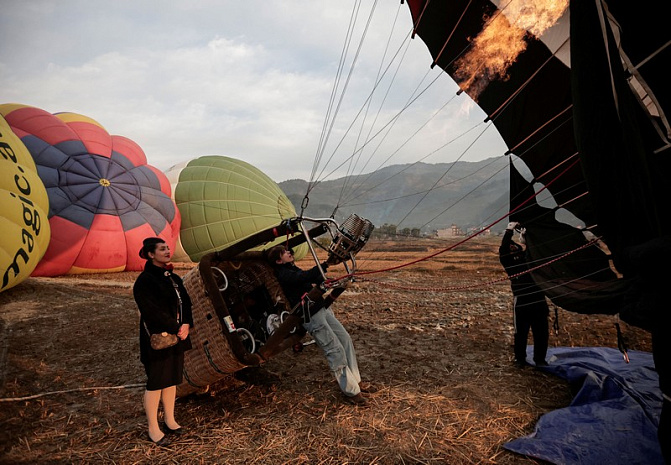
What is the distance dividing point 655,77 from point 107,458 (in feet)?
14.0

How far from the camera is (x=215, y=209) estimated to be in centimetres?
1365

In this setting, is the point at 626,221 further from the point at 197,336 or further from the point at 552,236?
the point at 197,336

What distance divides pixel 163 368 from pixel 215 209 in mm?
11703

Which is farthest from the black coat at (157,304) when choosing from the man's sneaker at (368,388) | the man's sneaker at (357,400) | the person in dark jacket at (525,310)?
the person in dark jacket at (525,310)

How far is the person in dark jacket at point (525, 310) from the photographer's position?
3.84m

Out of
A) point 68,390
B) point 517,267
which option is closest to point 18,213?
point 68,390

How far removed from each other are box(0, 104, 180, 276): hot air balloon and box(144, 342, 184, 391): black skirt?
9.47m

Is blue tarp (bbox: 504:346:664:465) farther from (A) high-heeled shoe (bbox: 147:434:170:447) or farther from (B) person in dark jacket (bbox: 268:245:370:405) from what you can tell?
(A) high-heeled shoe (bbox: 147:434:170:447)

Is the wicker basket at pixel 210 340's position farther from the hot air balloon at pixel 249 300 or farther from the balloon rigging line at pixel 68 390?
the balloon rigging line at pixel 68 390

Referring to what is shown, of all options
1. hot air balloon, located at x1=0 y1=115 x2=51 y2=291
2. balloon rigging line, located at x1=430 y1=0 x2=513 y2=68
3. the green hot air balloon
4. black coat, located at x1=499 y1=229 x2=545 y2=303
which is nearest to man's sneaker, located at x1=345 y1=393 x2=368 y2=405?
black coat, located at x1=499 y1=229 x2=545 y2=303

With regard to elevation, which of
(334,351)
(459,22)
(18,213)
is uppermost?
(459,22)

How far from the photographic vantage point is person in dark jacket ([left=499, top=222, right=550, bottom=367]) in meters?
3.84

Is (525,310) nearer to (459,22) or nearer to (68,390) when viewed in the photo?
(459,22)

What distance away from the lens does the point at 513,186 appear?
4.68 metres
